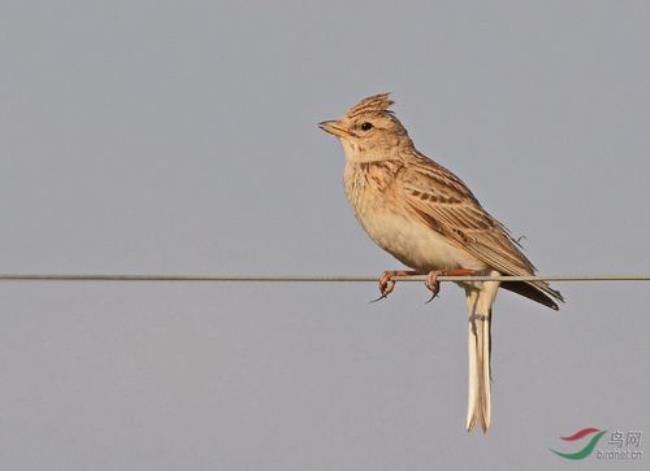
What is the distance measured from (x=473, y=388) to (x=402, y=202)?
1.73 m

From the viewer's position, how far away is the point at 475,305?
43.5 ft

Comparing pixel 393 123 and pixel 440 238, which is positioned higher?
pixel 393 123

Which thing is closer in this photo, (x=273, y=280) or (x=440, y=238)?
(x=273, y=280)

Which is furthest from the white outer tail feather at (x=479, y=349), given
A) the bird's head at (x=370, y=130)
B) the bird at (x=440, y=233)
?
the bird's head at (x=370, y=130)

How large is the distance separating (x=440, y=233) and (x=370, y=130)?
1391 millimetres

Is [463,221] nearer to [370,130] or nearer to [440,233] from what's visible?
[440,233]

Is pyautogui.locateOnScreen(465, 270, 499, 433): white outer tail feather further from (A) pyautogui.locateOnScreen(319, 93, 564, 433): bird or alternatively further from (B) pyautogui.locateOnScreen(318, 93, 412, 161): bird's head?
(B) pyautogui.locateOnScreen(318, 93, 412, 161): bird's head

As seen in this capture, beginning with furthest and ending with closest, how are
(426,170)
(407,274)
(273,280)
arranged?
(426,170) → (407,274) → (273,280)

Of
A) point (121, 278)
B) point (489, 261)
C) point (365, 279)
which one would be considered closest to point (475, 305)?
point (489, 261)

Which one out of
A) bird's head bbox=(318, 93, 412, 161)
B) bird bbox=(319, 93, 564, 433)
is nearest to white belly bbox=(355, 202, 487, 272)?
bird bbox=(319, 93, 564, 433)

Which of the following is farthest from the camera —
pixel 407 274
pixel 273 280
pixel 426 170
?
pixel 426 170

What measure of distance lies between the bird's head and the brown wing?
0.36 metres

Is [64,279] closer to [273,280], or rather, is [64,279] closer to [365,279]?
[273,280]

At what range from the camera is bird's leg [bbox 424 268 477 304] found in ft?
40.7
